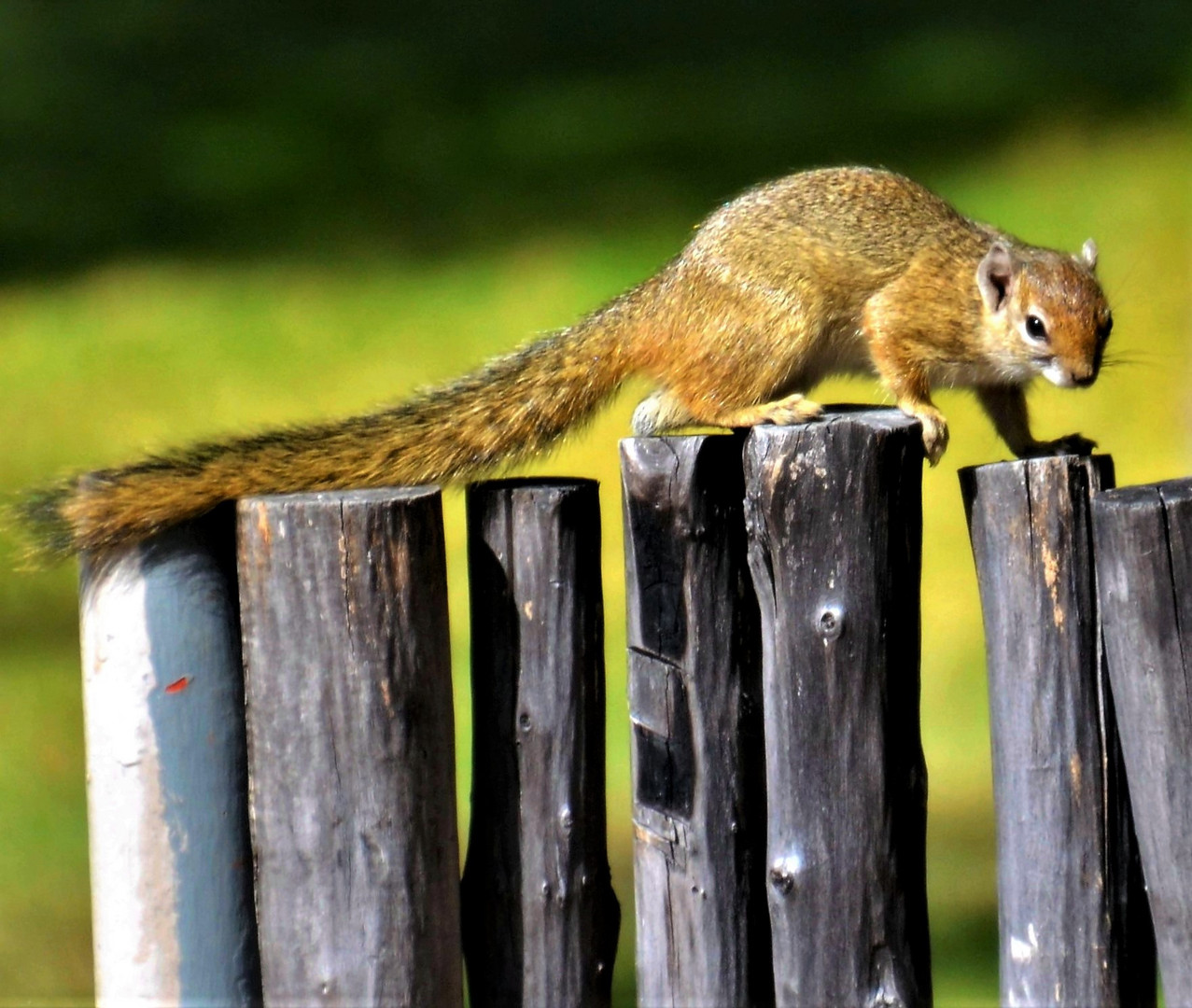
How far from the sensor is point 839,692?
169 cm

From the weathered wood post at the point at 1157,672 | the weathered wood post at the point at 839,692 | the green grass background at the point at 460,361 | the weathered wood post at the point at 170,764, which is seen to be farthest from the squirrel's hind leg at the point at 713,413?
the green grass background at the point at 460,361

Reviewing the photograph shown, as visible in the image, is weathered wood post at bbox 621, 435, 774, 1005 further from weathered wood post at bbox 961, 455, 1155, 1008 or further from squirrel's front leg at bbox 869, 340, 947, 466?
squirrel's front leg at bbox 869, 340, 947, 466

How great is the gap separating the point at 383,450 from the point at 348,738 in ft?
1.33

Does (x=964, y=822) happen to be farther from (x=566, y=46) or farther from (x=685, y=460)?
(x=566, y=46)

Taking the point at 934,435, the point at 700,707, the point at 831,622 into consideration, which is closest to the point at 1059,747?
the point at 831,622

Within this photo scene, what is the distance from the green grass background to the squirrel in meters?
1.27

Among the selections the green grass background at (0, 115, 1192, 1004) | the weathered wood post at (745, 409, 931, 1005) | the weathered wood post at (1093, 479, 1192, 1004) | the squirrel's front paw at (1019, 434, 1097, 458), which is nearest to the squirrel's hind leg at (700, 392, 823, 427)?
the squirrel's front paw at (1019, 434, 1097, 458)

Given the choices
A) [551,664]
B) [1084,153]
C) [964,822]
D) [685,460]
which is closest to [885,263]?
[685,460]

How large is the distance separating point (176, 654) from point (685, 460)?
0.60 meters

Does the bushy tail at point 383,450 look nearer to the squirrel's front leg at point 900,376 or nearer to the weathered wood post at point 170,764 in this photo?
the weathered wood post at point 170,764

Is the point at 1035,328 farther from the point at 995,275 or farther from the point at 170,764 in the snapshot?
the point at 170,764

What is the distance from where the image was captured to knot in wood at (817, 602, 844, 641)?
5.50 ft

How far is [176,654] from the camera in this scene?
1729 millimetres

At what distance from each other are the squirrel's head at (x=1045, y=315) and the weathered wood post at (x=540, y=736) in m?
0.90
